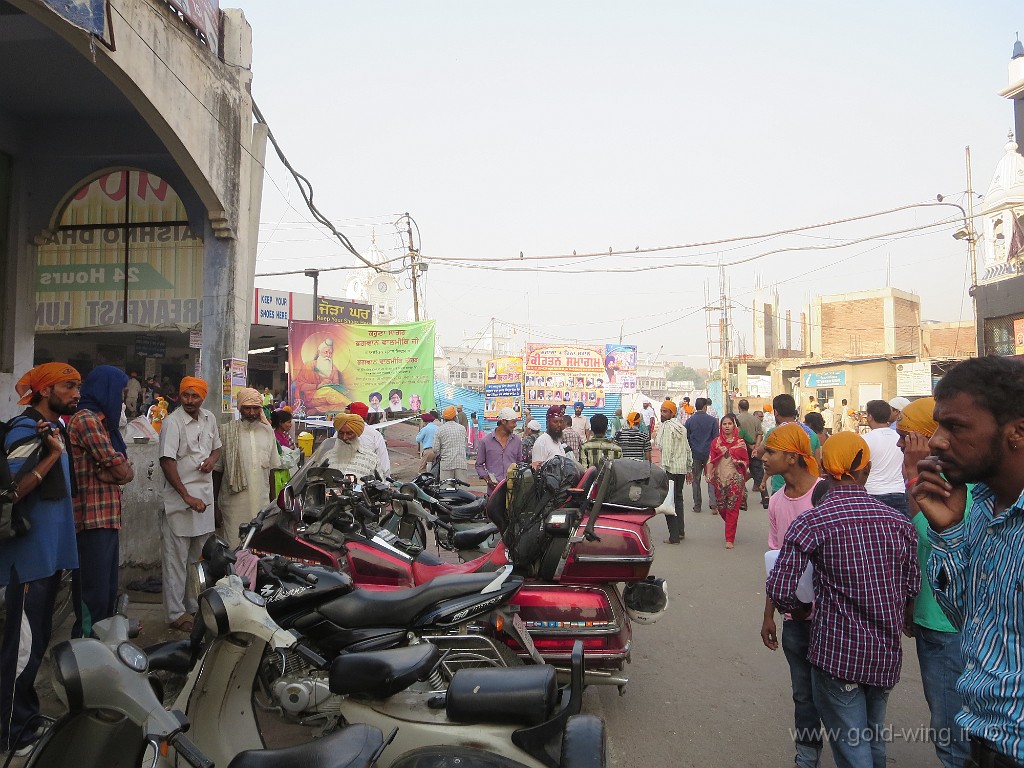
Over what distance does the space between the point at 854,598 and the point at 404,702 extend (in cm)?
177

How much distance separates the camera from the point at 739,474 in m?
9.05

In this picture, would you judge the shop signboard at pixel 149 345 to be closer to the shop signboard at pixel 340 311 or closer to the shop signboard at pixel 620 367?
the shop signboard at pixel 340 311

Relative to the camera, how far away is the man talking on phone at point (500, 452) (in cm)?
918

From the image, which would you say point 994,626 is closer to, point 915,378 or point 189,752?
point 189,752

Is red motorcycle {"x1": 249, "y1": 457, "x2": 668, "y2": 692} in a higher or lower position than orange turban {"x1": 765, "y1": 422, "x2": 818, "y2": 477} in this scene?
lower

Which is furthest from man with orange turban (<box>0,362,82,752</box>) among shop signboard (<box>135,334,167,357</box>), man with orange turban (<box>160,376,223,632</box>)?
shop signboard (<box>135,334,167,357</box>)

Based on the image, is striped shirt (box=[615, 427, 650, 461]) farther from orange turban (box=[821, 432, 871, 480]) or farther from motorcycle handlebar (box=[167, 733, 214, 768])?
motorcycle handlebar (box=[167, 733, 214, 768])

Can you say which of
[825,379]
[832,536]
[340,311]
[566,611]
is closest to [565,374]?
[340,311]

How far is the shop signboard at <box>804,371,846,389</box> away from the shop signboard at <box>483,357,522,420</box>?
15.5 meters

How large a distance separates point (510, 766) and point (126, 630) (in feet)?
4.05

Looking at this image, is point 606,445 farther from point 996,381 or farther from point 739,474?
point 996,381

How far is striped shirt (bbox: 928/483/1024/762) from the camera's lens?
1.55m

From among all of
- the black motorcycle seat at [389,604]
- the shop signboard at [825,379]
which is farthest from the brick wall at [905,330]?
the black motorcycle seat at [389,604]

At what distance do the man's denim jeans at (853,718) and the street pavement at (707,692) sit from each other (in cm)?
89
